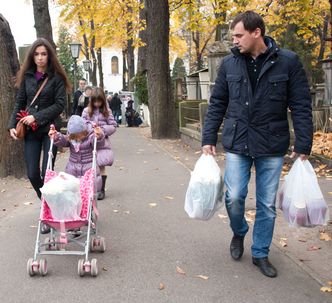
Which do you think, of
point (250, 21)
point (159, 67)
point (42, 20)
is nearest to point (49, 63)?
point (250, 21)

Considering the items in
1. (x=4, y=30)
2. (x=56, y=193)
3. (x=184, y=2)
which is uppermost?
(x=184, y=2)

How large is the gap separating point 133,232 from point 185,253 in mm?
979

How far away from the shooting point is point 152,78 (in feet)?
56.4

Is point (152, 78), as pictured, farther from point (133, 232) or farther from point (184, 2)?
point (133, 232)

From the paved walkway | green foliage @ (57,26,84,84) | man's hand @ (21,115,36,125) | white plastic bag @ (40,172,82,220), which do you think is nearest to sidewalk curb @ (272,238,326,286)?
the paved walkway

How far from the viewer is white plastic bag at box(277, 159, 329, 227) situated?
4289mm

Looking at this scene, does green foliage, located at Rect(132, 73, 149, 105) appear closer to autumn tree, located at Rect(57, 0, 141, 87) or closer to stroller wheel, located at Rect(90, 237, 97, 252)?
autumn tree, located at Rect(57, 0, 141, 87)

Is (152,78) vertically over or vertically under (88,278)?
over

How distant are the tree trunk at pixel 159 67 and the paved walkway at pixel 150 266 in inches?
384

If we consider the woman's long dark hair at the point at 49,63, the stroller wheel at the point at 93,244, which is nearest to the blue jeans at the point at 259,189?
the stroller wheel at the point at 93,244

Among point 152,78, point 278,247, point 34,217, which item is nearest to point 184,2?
point 152,78

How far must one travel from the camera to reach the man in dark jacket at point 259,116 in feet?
14.2

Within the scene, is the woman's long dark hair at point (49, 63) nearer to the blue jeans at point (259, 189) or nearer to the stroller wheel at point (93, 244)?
the stroller wheel at point (93, 244)

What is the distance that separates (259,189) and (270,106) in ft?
2.35
